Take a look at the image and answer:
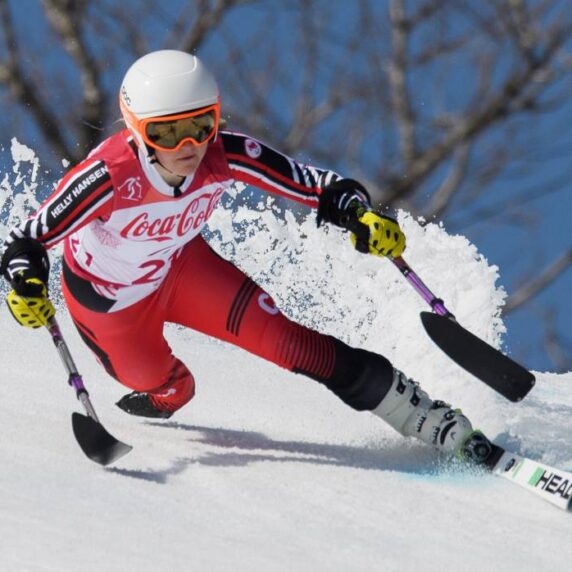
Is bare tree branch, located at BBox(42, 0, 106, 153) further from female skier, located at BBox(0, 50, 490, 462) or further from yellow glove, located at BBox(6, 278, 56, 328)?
yellow glove, located at BBox(6, 278, 56, 328)

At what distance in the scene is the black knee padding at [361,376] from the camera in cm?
393

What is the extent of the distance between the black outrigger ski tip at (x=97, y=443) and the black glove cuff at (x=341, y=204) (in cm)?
105

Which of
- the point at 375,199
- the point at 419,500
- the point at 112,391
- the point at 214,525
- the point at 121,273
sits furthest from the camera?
the point at 375,199

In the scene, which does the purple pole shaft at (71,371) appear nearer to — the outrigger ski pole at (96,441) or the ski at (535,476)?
the outrigger ski pole at (96,441)

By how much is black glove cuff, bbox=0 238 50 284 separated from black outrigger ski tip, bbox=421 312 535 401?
1.25 metres

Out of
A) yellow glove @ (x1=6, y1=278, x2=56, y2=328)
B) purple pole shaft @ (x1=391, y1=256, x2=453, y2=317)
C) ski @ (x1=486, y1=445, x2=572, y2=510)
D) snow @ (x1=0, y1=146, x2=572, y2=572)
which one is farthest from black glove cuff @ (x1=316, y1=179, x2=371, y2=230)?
yellow glove @ (x1=6, y1=278, x2=56, y2=328)

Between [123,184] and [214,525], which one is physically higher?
[123,184]

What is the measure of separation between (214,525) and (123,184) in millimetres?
1088

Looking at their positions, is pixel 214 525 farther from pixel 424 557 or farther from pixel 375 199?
pixel 375 199

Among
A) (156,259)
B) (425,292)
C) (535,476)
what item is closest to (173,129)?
(156,259)

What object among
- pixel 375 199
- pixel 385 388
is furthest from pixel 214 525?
pixel 375 199

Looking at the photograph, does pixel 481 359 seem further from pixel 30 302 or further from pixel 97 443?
pixel 30 302

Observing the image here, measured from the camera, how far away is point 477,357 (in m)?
4.01

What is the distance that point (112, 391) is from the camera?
5051mm
